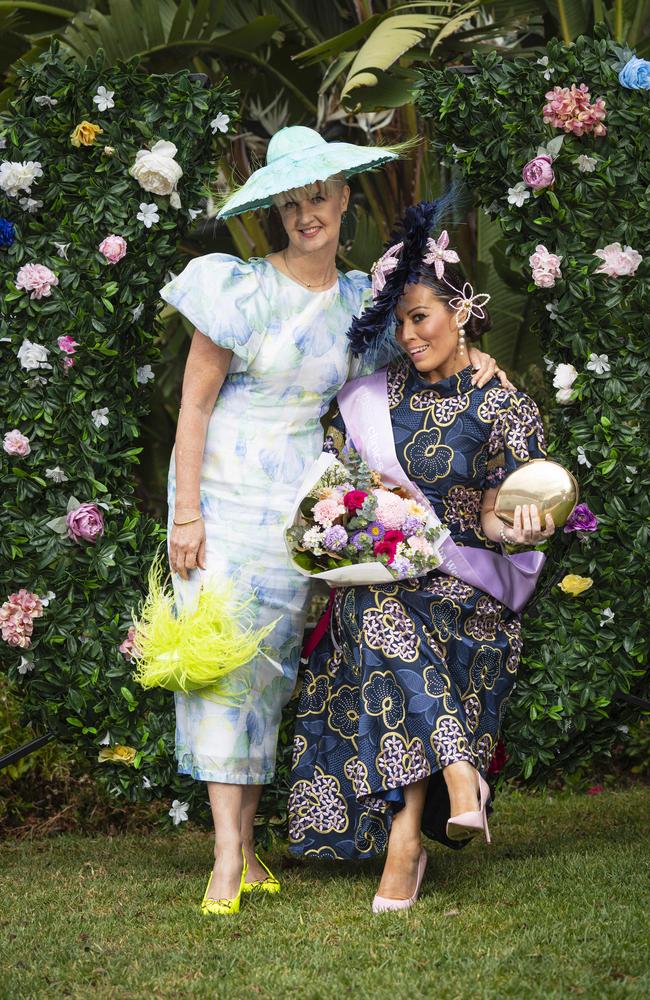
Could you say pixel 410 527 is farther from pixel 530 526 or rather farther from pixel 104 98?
pixel 104 98

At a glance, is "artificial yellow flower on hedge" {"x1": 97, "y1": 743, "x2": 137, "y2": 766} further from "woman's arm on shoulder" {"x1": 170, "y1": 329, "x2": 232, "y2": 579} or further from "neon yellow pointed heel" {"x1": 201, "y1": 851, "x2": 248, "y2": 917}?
"woman's arm on shoulder" {"x1": 170, "y1": 329, "x2": 232, "y2": 579}

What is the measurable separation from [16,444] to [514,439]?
1.74 m

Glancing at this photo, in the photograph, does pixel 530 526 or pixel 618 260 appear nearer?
pixel 530 526

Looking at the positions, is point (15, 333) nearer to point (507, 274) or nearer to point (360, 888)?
point (360, 888)

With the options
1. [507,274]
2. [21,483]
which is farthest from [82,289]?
[507,274]

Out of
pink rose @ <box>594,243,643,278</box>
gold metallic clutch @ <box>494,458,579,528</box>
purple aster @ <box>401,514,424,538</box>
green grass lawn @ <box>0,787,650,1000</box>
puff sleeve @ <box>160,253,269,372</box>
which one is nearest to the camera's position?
green grass lawn @ <box>0,787,650,1000</box>

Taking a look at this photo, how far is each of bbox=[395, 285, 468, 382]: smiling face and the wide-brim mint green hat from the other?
45cm

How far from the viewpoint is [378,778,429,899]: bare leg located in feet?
12.7

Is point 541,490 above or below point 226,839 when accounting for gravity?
above

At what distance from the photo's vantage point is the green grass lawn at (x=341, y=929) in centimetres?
326

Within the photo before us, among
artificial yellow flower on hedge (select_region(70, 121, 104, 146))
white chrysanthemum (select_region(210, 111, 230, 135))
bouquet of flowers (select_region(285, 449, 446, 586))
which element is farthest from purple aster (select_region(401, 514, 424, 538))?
artificial yellow flower on hedge (select_region(70, 121, 104, 146))

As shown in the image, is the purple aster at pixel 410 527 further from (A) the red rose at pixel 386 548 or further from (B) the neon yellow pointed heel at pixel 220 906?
(B) the neon yellow pointed heel at pixel 220 906

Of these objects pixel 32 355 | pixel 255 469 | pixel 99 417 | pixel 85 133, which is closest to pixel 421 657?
pixel 255 469

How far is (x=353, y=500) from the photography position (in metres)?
3.91
